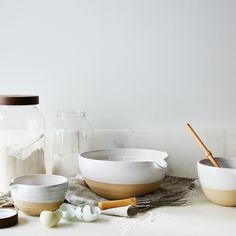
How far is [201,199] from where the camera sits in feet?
4.28

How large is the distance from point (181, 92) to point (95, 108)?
0.94 feet

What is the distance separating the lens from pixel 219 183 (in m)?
1.20

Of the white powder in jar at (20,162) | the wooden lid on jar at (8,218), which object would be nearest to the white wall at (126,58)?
the white powder in jar at (20,162)

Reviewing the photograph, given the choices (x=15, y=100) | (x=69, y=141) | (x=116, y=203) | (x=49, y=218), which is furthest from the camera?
(x=69, y=141)

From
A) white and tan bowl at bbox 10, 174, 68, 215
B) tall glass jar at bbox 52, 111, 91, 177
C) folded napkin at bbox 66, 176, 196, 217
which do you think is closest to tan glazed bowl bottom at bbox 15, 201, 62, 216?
white and tan bowl at bbox 10, 174, 68, 215

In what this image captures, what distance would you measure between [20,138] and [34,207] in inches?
16.6

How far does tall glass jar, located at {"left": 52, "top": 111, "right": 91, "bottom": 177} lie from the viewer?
1451 mm

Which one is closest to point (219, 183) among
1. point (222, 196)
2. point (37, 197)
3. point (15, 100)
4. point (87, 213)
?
point (222, 196)

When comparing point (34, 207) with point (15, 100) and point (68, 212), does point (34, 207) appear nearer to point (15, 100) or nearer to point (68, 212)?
point (68, 212)

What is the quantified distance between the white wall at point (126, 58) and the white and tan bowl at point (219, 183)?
34cm

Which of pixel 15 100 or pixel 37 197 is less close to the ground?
pixel 15 100

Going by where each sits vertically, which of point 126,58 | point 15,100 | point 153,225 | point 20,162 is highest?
point 126,58

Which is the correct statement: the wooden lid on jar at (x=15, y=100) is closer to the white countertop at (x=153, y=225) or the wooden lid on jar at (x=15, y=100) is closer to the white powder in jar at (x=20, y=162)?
the white powder in jar at (x=20, y=162)

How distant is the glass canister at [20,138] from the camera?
1.33 metres
